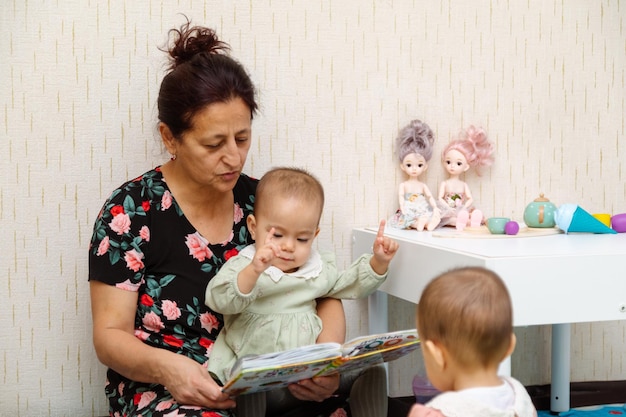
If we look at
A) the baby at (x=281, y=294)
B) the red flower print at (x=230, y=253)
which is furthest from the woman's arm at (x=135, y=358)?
the red flower print at (x=230, y=253)

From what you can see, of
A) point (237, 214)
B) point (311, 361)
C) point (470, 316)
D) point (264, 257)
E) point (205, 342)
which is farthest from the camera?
point (237, 214)

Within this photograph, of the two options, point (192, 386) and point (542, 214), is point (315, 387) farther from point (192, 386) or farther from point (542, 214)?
point (542, 214)

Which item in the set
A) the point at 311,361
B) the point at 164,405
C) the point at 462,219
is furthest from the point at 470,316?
the point at 462,219

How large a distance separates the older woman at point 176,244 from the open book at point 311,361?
0.34ft

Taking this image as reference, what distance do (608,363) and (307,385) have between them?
4.02 ft

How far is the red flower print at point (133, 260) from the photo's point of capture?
1.72 meters

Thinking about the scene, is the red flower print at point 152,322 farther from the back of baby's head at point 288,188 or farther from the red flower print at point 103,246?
the back of baby's head at point 288,188

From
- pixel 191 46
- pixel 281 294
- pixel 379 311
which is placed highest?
pixel 191 46

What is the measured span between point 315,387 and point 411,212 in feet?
2.03

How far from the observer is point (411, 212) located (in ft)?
6.89

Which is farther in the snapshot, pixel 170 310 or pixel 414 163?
pixel 414 163

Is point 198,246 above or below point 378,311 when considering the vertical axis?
above

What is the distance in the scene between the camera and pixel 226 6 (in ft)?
6.81

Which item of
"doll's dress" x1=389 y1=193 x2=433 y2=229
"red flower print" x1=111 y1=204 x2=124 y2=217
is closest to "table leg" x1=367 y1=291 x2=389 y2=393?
"doll's dress" x1=389 y1=193 x2=433 y2=229
